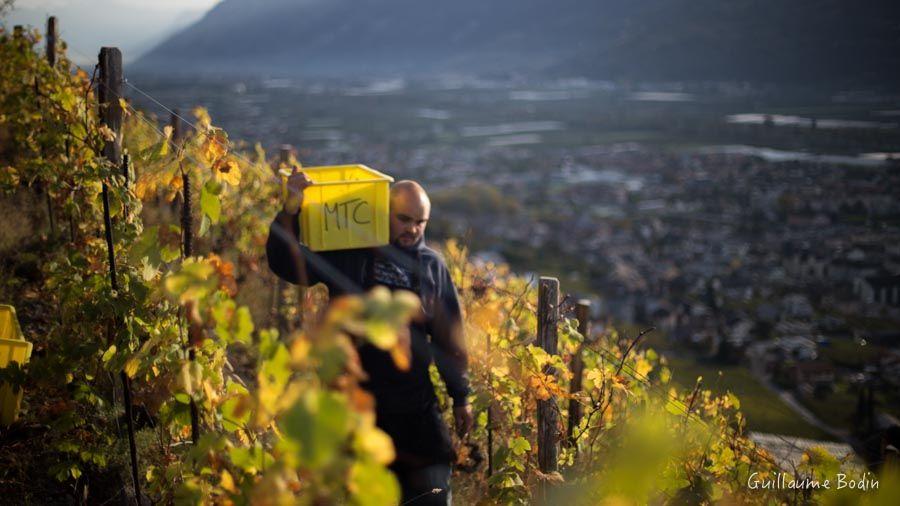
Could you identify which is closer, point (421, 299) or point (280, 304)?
point (421, 299)

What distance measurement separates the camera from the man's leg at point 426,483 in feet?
7.88

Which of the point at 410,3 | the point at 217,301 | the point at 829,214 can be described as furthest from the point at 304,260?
the point at 410,3

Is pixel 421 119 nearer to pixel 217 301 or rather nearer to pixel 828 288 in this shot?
pixel 828 288

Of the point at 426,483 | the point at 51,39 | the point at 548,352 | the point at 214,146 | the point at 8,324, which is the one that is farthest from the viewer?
the point at 51,39

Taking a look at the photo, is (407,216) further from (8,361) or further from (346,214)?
(8,361)

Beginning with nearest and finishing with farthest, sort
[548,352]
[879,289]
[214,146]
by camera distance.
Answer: [214,146] → [548,352] → [879,289]

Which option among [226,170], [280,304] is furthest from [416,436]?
[280,304]

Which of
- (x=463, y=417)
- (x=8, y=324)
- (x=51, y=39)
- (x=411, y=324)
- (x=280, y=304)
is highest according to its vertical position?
(x=51, y=39)

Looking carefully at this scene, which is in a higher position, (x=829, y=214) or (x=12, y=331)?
(x=12, y=331)

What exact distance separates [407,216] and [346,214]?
22 centimetres

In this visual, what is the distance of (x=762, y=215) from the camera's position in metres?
51.6

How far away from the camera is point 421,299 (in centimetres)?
241

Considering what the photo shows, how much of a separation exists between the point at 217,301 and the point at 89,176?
133 centimetres

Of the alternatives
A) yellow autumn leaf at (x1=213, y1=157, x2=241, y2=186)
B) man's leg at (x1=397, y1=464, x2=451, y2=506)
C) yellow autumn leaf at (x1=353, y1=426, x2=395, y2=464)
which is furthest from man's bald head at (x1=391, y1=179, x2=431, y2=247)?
yellow autumn leaf at (x1=353, y1=426, x2=395, y2=464)
